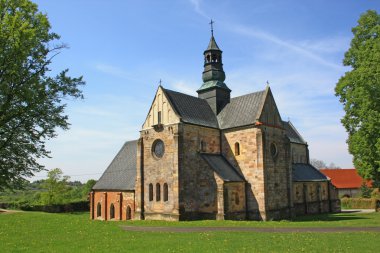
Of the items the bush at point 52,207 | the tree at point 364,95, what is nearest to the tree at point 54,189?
the bush at point 52,207

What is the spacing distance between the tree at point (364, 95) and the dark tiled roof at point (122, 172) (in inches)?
876

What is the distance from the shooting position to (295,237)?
57.6 ft

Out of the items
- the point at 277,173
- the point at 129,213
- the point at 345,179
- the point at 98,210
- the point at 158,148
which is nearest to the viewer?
the point at 158,148

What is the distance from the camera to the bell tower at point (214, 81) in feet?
123

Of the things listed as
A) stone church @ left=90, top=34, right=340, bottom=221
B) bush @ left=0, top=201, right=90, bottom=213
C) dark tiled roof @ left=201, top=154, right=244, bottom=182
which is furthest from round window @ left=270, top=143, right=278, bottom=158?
Result: bush @ left=0, top=201, right=90, bottom=213

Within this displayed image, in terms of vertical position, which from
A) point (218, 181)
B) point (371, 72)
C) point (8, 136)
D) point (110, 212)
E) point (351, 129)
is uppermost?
point (371, 72)

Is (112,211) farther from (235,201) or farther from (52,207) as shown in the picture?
(52,207)

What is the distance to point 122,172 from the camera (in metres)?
41.0

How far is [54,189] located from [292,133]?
4042 centimetres

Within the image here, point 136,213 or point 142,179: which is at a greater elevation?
point 142,179

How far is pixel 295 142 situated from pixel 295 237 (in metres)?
31.4

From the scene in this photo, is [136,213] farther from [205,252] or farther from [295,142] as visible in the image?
[295,142]

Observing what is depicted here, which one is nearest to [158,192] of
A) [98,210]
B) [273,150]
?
[273,150]

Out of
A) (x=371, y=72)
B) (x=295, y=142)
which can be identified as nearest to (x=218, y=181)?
(x=371, y=72)
